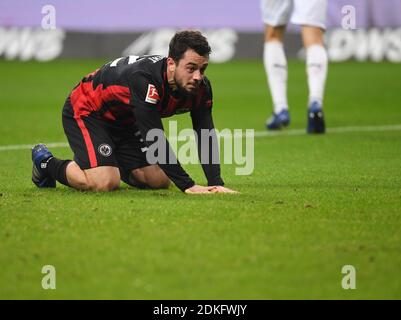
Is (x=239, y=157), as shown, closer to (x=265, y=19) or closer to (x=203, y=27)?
(x=265, y=19)

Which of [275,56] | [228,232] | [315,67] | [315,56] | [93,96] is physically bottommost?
[228,232]

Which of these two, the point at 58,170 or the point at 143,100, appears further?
the point at 58,170

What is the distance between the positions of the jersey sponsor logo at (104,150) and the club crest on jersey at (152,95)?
68cm

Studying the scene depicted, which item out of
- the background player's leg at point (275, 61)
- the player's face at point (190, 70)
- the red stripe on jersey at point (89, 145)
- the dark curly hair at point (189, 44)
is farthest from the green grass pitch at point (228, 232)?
the background player's leg at point (275, 61)

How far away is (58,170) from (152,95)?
3.12ft

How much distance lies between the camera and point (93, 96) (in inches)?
263

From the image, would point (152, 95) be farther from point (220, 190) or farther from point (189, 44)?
point (220, 190)

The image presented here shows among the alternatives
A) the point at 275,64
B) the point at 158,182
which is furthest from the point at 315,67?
the point at 158,182

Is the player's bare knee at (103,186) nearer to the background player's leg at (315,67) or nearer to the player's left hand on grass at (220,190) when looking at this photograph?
the player's left hand on grass at (220,190)

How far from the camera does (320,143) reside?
946 centimetres

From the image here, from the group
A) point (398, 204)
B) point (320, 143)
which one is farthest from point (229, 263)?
point (320, 143)

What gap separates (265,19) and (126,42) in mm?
8247

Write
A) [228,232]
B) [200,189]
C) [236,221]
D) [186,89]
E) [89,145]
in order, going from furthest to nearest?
[89,145]
[200,189]
[186,89]
[236,221]
[228,232]

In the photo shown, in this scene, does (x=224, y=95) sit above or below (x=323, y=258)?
above
